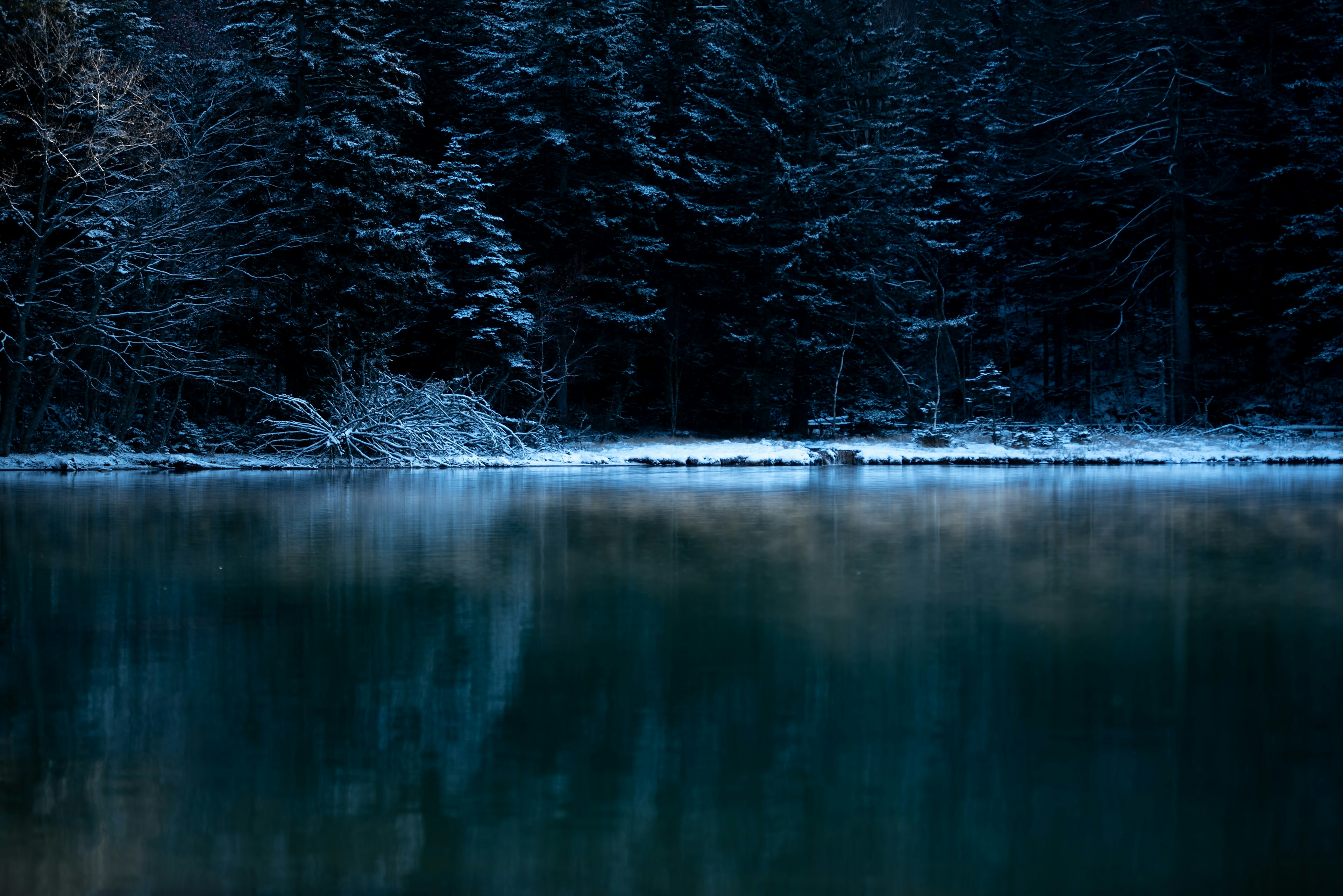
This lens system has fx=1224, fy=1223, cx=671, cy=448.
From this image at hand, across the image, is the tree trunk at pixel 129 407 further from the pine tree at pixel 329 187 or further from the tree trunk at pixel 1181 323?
the tree trunk at pixel 1181 323

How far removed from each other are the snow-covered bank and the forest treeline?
215 cm

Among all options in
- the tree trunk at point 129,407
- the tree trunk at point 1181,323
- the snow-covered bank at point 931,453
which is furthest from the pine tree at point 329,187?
the tree trunk at point 1181,323

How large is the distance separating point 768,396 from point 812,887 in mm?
33341

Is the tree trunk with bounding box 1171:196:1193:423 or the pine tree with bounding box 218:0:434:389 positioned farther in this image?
the tree trunk with bounding box 1171:196:1193:423

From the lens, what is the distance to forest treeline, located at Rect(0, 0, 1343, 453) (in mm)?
27156

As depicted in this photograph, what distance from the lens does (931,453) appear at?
93.0 ft

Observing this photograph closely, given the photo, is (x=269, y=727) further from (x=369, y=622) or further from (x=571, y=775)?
(x=369, y=622)

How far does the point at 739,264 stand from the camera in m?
35.3

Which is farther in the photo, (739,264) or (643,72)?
(643,72)

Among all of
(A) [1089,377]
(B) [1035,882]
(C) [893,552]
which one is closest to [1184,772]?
(B) [1035,882]

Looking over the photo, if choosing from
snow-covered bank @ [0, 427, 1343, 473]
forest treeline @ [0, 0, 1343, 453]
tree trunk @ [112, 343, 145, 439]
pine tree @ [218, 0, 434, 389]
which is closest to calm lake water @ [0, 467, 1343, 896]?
snow-covered bank @ [0, 427, 1343, 473]

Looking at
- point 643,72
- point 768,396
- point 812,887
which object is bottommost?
point 812,887

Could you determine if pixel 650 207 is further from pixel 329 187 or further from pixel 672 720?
pixel 672 720

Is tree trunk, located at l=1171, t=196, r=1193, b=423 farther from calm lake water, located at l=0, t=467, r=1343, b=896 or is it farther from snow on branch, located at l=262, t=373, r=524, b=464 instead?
calm lake water, located at l=0, t=467, r=1343, b=896
